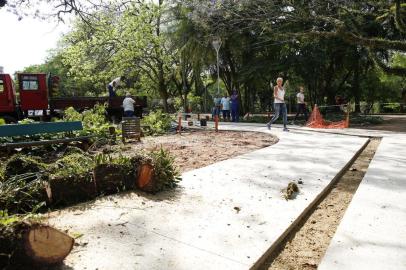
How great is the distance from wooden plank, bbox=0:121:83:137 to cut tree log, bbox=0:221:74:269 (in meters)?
5.18

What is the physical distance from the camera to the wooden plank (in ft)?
23.7

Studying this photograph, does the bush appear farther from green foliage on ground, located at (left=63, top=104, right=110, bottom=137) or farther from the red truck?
the red truck

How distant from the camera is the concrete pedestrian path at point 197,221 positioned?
3.10 m

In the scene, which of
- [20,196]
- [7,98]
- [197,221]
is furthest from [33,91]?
[197,221]

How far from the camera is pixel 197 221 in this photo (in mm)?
4004

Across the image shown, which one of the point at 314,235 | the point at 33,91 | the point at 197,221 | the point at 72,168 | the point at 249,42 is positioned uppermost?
the point at 249,42

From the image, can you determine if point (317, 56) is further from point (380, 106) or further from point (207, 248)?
point (207, 248)

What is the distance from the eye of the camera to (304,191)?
207 inches

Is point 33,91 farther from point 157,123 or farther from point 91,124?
point 91,124

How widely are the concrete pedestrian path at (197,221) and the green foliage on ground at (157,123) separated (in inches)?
304

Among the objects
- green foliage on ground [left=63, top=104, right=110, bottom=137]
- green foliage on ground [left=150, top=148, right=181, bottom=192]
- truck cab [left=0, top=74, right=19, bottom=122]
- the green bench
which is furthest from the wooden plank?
truck cab [left=0, top=74, right=19, bottom=122]

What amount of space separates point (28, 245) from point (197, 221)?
178 centimetres

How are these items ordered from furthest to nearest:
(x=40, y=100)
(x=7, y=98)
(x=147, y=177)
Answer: (x=40, y=100) < (x=7, y=98) < (x=147, y=177)

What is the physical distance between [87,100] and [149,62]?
12819 mm
